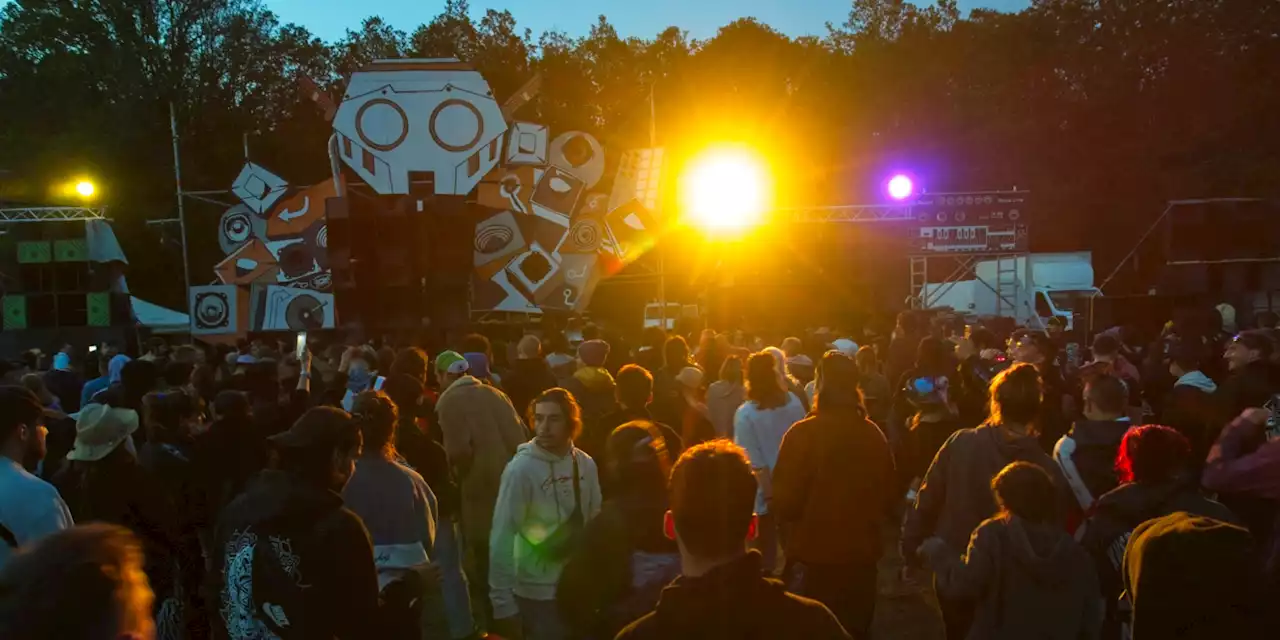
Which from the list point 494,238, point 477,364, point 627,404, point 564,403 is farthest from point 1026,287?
point 564,403

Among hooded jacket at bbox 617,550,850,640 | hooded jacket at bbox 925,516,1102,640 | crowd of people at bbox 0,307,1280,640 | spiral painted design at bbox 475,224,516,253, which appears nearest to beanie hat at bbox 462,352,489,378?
crowd of people at bbox 0,307,1280,640

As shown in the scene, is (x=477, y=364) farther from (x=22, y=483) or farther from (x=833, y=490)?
(x=22, y=483)

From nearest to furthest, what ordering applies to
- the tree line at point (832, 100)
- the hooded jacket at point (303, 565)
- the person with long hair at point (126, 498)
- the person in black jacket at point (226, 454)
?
the hooded jacket at point (303, 565) → the person with long hair at point (126, 498) → the person in black jacket at point (226, 454) → the tree line at point (832, 100)

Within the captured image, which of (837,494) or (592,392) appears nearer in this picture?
(837,494)

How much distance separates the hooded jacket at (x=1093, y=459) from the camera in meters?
4.74

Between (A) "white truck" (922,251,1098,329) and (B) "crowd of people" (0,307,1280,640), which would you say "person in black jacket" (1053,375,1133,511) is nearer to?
(B) "crowd of people" (0,307,1280,640)

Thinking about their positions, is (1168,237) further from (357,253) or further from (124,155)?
(124,155)

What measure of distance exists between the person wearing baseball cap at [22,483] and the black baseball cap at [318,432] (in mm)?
769

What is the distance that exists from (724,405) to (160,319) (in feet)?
81.9

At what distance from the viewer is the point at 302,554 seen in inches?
121

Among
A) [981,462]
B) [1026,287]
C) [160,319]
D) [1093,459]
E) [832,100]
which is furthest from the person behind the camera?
[832,100]

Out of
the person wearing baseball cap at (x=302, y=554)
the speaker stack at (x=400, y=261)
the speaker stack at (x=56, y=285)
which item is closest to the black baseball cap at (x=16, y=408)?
the person wearing baseball cap at (x=302, y=554)

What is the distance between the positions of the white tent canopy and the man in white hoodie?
2520 cm

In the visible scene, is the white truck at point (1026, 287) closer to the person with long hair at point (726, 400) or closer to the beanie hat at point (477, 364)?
the person with long hair at point (726, 400)
